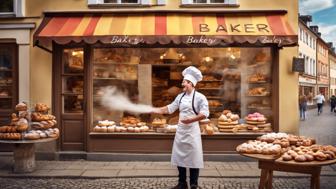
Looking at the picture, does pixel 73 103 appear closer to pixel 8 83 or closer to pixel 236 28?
pixel 8 83

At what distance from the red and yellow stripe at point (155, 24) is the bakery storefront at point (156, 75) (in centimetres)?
2

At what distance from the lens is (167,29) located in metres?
9.41

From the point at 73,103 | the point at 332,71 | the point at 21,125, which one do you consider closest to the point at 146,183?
the point at 21,125

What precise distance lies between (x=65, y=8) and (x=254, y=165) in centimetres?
612

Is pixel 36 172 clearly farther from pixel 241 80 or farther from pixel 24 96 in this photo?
pixel 241 80

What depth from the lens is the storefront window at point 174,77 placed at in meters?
10.4

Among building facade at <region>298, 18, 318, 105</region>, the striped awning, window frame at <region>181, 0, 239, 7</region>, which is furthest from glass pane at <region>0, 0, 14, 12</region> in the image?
building facade at <region>298, 18, 318, 105</region>

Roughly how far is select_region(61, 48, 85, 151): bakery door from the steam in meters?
0.62

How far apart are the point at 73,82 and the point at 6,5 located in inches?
106

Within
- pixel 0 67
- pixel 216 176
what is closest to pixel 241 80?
pixel 216 176

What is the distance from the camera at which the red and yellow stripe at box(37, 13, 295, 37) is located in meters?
9.23

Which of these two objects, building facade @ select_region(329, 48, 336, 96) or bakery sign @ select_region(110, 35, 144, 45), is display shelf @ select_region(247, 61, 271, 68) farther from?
building facade @ select_region(329, 48, 336, 96)

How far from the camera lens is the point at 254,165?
9.55 meters

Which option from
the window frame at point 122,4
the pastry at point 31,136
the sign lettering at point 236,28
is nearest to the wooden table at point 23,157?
the pastry at point 31,136
